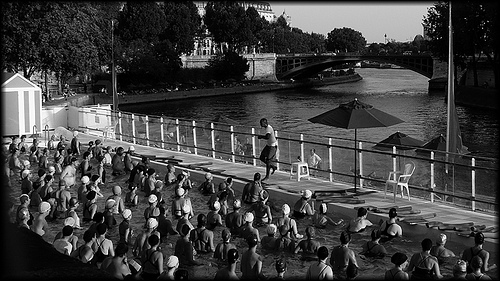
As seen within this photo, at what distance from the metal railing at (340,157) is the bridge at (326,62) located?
232ft

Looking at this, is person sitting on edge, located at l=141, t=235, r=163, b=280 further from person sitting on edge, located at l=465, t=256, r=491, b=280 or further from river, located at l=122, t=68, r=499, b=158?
river, located at l=122, t=68, r=499, b=158

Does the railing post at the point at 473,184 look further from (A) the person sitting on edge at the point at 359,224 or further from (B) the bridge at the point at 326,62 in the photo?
(B) the bridge at the point at 326,62

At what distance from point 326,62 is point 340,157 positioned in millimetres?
88008

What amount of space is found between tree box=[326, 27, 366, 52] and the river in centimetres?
7726

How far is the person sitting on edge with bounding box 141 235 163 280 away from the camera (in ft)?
36.4

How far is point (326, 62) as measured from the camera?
10531 centimetres

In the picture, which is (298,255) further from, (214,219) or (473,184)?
(473,184)

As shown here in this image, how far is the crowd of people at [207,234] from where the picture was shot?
34.6ft

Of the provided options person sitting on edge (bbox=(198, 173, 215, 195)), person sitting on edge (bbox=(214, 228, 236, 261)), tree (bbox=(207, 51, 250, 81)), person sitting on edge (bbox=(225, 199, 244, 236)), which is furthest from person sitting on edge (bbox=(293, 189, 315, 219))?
tree (bbox=(207, 51, 250, 81))

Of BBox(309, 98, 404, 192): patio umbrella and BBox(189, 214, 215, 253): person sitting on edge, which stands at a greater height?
BBox(309, 98, 404, 192): patio umbrella

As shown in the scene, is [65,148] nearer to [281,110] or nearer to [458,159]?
[458,159]

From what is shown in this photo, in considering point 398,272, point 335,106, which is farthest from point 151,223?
point 335,106

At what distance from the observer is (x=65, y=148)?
2661 centimetres

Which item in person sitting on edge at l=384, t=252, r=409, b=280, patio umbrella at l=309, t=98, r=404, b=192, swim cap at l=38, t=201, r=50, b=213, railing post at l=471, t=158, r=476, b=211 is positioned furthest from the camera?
patio umbrella at l=309, t=98, r=404, b=192
